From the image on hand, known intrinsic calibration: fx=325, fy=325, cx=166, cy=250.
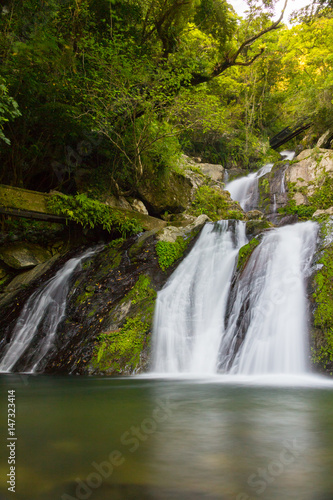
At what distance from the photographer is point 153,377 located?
491 centimetres

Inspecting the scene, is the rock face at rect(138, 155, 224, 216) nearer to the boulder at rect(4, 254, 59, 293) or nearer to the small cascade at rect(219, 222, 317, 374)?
the boulder at rect(4, 254, 59, 293)

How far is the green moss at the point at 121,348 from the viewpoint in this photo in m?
5.45

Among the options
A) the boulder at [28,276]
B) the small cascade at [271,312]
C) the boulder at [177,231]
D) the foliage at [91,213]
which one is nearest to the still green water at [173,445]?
the small cascade at [271,312]

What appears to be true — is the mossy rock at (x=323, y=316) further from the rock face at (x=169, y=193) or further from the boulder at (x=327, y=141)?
the boulder at (x=327, y=141)

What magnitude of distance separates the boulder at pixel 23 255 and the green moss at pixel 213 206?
550cm

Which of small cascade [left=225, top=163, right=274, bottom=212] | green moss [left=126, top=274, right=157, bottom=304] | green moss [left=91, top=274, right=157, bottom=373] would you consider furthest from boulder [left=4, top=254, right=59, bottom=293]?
small cascade [left=225, top=163, right=274, bottom=212]

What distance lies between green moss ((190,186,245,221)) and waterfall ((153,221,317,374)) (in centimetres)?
499

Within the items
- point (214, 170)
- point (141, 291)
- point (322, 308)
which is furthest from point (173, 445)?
point (214, 170)

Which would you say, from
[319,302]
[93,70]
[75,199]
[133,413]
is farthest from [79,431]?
[93,70]

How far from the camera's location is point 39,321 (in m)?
6.77

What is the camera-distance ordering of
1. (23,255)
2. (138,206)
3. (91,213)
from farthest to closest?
(138,206) → (23,255) → (91,213)

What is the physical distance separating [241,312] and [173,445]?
4.09 m

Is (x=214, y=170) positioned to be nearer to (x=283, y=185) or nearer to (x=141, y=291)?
(x=283, y=185)

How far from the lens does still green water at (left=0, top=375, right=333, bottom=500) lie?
138 cm
